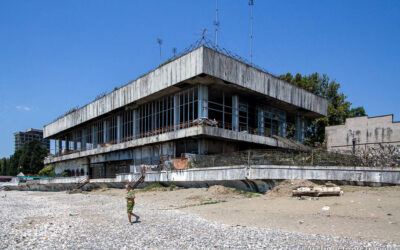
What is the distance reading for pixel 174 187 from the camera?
86.7 ft

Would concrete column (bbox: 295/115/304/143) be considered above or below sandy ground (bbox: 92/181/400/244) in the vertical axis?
above

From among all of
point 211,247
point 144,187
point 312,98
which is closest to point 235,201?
point 211,247

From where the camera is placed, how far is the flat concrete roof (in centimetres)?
3005

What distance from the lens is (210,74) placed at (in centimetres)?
2972

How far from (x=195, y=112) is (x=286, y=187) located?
1672cm

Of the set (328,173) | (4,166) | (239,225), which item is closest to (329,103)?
(328,173)

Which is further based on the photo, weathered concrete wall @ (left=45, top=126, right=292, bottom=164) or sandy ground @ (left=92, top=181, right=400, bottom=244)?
weathered concrete wall @ (left=45, top=126, right=292, bottom=164)

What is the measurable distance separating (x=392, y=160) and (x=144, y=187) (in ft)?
59.1

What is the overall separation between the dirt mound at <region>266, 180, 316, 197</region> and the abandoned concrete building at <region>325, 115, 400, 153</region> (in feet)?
48.7

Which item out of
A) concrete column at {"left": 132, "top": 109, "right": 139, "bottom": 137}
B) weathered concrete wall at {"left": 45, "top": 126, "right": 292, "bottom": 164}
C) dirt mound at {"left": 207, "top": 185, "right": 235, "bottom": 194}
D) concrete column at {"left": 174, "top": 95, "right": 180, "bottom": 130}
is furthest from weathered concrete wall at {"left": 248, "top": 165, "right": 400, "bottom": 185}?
concrete column at {"left": 132, "top": 109, "right": 139, "bottom": 137}

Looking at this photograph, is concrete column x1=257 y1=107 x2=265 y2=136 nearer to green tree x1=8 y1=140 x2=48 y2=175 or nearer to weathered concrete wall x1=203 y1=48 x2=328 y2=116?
weathered concrete wall x1=203 y1=48 x2=328 y2=116

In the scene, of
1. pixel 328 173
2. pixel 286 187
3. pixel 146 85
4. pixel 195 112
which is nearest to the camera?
pixel 286 187

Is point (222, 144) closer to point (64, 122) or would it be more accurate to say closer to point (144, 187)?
point (144, 187)

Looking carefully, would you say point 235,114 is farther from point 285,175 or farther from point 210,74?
point 285,175
